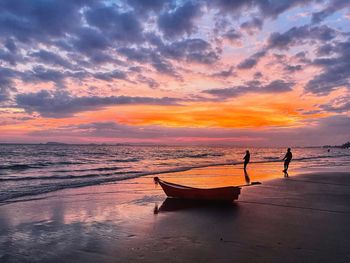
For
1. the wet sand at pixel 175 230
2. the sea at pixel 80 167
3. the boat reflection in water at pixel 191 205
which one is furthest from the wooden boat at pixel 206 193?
the sea at pixel 80 167

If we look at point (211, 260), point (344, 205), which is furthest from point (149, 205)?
point (344, 205)

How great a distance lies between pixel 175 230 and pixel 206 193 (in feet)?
13.8

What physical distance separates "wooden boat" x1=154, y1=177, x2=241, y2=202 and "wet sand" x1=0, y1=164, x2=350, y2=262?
1.49ft

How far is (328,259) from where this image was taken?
635 centimetres

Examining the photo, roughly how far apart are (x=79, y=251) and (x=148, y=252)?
1.49m

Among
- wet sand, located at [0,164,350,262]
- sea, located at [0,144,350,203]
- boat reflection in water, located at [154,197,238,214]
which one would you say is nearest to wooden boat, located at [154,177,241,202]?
boat reflection in water, located at [154,197,238,214]

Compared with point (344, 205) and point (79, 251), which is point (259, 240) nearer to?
point (79, 251)

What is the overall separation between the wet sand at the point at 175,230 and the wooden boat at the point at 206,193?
455 millimetres

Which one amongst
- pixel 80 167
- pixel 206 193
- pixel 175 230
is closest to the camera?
pixel 175 230

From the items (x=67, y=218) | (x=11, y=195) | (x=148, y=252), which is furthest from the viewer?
(x=11, y=195)

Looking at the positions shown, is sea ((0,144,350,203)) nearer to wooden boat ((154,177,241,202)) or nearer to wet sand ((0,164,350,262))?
wet sand ((0,164,350,262))

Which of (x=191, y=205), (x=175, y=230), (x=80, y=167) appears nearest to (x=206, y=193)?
(x=191, y=205)

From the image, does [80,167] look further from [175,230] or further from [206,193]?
[175,230]

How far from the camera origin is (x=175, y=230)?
28.4 feet
